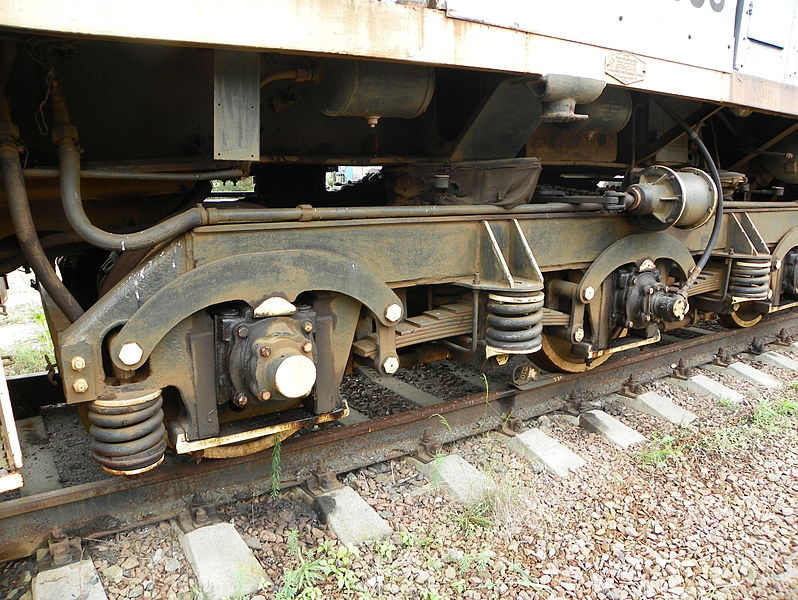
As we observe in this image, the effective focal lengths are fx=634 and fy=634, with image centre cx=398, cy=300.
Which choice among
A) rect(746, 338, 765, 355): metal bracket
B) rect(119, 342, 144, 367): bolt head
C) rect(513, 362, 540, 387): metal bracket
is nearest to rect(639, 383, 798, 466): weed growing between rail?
rect(513, 362, 540, 387): metal bracket

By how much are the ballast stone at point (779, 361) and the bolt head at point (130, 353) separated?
5.01m

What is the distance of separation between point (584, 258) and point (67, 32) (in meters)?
2.90

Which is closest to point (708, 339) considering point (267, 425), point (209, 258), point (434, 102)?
point (434, 102)

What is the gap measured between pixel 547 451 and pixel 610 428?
572mm

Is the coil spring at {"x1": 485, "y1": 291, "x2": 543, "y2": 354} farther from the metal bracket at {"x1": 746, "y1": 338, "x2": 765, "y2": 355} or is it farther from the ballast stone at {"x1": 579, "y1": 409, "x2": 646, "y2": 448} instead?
the metal bracket at {"x1": 746, "y1": 338, "x2": 765, "y2": 355}

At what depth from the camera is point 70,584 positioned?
2.28 meters

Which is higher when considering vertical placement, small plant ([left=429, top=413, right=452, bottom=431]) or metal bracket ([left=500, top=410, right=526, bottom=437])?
small plant ([left=429, top=413, right=452, bottom=431])

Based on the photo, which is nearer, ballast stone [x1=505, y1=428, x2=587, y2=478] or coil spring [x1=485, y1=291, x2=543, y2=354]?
coil spring [x1=485, y1=291, x2=543, y2=354]

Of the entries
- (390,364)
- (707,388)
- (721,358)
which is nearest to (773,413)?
(707,388)

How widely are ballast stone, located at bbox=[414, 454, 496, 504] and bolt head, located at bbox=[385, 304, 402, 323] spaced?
83cm

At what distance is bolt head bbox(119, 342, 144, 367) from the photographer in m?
2.25

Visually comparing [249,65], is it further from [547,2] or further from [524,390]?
[524,390]

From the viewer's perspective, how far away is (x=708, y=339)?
524 cm

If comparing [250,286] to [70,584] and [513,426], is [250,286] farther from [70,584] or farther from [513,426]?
[513,426]
